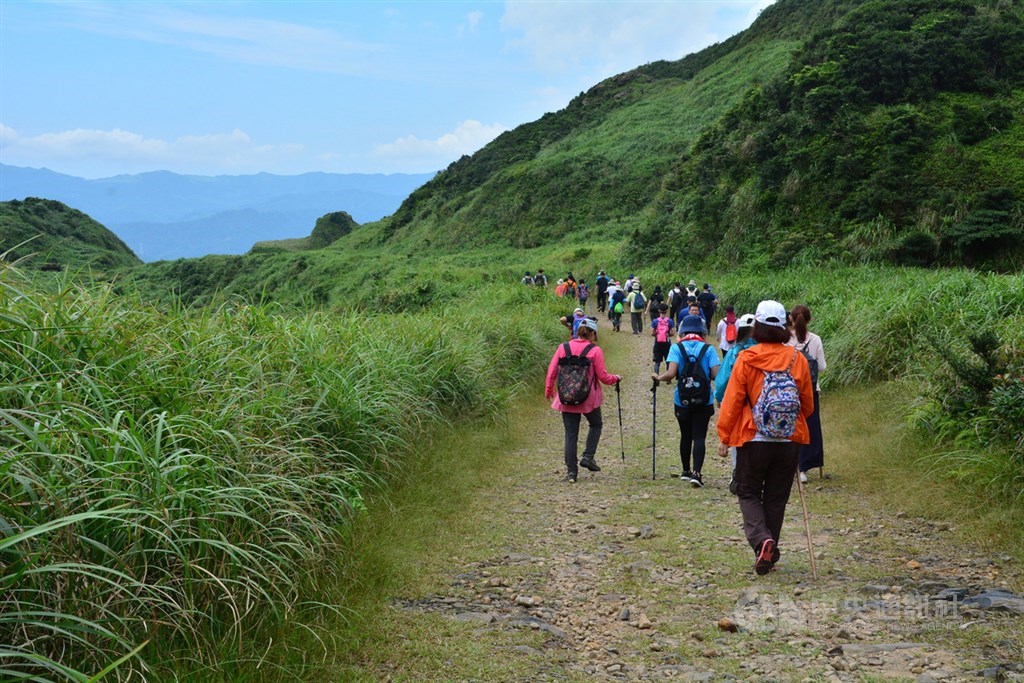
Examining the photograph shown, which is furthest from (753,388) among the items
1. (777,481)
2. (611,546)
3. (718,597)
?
(611,546)

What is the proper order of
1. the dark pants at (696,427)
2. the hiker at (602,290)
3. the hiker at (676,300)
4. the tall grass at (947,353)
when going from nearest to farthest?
the tall grass at (947,353) → the dark pants at (696,427) → the hiker at (676,300) → the hiker at (602,290)

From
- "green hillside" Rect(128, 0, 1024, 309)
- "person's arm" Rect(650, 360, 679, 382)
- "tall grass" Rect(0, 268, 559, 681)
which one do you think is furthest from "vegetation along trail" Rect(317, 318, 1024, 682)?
"green hillside" Rect(128, 0, 1024, 309)

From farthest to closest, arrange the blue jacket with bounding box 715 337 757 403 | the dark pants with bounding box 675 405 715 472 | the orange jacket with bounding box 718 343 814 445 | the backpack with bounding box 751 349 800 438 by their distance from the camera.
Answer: the dark pants with bounding box 675 405 715 472 → the blue jacket with bounding box 715 337 757 403 → the orange jacket with bounding box 718 343 814 445 → the backpack with bounding box 751 349 800 438

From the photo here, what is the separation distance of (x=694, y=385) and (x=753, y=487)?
244 centimetres

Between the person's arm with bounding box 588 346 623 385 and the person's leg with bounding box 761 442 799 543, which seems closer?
the person's leg with bounding box 761 442 799 543

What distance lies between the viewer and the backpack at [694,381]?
25.1 feet

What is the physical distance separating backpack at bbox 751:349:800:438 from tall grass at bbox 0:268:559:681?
2854 millimetres

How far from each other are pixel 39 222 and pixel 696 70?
76.8m

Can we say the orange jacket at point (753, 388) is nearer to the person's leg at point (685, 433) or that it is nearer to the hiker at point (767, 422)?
the hiker at point (767, 422)

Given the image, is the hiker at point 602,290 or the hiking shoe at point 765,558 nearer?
the hiking shoe at point 765,558

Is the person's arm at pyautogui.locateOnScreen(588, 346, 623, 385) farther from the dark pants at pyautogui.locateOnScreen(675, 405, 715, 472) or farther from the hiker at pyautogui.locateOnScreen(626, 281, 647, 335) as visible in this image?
the hiker at pyautogui.locateOnScreen(626, 281, 647, 335)

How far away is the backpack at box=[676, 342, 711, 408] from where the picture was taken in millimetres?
7645

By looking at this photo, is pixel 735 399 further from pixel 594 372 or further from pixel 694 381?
pixel 594 372

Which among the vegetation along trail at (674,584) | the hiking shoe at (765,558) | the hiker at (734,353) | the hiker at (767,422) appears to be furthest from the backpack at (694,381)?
the hiking shoe at (765,558)
